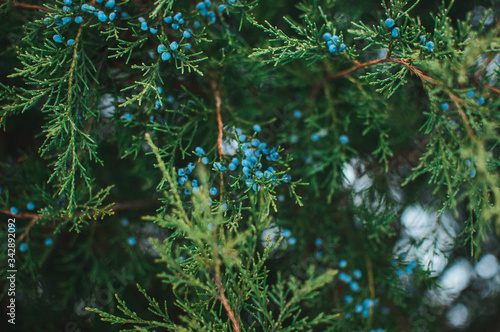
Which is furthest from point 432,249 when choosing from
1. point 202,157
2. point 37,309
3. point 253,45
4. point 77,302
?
point 37,309

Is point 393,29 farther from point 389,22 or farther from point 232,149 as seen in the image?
point 232,149

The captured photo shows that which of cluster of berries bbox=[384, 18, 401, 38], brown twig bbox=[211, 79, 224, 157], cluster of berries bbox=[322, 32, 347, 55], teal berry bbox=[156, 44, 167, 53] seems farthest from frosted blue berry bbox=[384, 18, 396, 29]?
teal berry bbox=[156, 44, 167, 53]

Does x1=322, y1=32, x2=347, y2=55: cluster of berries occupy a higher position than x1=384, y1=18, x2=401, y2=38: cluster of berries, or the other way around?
x1=322, y1=32, x2=347, y2=55: cluster of berries

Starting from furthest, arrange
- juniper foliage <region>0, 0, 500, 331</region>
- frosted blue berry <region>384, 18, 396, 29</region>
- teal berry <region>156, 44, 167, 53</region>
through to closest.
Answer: juniper foliage <region>0, 0, 500, 331</region> → teal berry <region>156, 44, 167, 53</region> → frosted blue berry <region>384, 18, 396, 29</region>

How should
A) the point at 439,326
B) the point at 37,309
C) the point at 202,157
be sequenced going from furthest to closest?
1. the point at 439,326
2. the point at 37,309
3. the point at 202,157

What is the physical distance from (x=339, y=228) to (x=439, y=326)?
1.34 metres

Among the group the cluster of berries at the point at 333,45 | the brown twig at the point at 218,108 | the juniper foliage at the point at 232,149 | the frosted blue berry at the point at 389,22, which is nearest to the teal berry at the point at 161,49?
the juniper foliage at the point at 232,149

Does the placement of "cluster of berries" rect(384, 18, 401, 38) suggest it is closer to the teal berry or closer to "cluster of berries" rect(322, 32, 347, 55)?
"cluster of berries" rect(322, 32, 347, 55)

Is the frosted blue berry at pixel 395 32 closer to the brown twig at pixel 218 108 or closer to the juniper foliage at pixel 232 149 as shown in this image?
the juniper foliage at pixel 232 149

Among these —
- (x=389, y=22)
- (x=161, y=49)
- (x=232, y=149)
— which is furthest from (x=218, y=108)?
(x=389, y=22)

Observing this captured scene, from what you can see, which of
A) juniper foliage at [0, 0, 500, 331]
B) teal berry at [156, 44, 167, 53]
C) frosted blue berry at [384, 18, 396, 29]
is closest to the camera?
Result: frosted blue berry at [384, 18, 396, 29]

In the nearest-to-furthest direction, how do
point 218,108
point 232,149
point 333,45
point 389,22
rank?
point 389,22 < point 333,45 < point 218,108 < point 232,149

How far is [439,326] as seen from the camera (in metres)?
2.75

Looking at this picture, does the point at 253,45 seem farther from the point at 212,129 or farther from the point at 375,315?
the point at 375,315
